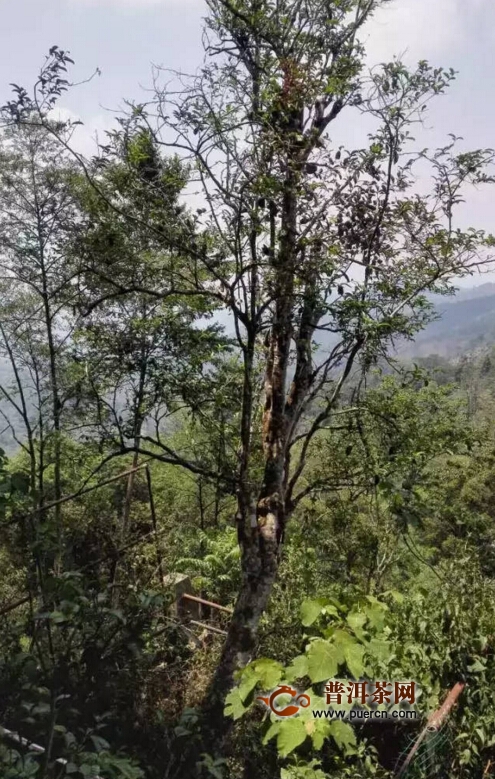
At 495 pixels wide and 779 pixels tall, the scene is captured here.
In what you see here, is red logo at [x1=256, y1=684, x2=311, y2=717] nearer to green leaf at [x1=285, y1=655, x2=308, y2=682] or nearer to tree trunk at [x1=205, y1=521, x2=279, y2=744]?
green leaf at [x1=285, y1=655, x2=308, y2=682]

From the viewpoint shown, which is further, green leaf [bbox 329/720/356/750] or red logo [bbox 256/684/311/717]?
red logo [bbox 256/684/311/717]

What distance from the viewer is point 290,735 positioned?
1.25 meters

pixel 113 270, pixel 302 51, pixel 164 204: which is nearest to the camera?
pixel 164 204

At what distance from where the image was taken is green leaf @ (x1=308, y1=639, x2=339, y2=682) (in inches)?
47.9

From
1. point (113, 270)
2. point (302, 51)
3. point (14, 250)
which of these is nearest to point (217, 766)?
point (113, 270)

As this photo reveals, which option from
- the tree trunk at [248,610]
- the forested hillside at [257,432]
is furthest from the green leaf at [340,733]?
the tree trunk at [248,610]

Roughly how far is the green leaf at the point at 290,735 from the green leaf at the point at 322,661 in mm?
134

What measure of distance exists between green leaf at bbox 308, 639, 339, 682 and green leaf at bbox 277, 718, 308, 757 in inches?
5.3

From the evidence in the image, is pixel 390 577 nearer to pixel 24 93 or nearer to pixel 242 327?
pixel 242 327

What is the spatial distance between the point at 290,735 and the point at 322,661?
0.19 m

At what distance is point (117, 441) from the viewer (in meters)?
4.17

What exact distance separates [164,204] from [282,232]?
2.88 ft

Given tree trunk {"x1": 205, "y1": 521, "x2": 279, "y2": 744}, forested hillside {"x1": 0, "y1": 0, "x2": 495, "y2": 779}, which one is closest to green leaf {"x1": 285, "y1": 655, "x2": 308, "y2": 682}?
forested hillside {"x1": 0, "y1": 0, "x2": 495, "y2": 779}

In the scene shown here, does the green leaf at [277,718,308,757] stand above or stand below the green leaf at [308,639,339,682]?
below
